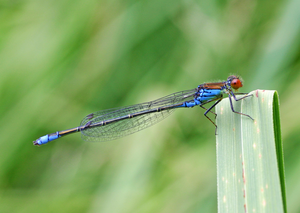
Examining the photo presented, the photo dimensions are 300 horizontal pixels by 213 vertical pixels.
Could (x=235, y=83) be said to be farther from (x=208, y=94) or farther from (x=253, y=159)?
(x=253, y=159)

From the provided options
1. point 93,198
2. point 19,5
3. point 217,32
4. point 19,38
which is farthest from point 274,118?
point 19,5

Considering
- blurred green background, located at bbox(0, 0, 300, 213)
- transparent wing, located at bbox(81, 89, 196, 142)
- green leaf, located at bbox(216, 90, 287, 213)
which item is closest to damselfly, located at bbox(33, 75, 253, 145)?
transparent wing, located at bbox(81, 89, 196, 142)

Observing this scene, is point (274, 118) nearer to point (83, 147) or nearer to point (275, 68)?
point (275, 68)

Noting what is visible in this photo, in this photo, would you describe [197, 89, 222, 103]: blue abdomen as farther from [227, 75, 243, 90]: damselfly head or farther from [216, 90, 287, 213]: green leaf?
[216, 90, 287, 213]: green leaf

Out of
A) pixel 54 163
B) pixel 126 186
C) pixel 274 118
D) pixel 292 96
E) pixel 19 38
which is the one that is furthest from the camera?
pixel 54 163

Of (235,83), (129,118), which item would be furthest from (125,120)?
(235,83)

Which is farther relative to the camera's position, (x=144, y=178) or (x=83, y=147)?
(x=83, y=147)
